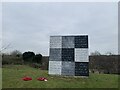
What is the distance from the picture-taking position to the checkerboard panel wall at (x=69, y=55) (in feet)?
35.4

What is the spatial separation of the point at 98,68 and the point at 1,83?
34.9ft

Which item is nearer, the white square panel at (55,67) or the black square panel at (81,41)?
the black square panel at (81,41)

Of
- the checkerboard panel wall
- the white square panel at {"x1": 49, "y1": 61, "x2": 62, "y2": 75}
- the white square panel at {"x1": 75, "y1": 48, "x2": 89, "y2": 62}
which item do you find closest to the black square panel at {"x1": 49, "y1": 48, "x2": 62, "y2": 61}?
the checkerboard panel wall

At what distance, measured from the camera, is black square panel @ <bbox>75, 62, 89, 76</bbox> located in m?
10.6

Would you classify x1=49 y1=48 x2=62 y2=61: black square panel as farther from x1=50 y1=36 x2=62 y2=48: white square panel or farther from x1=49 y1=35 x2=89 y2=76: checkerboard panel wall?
x1=50 y1=36 x2=62 y2=48: white square panel

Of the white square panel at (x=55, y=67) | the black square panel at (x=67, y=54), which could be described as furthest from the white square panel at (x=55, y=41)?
the white square panel at (x=55, y=67)

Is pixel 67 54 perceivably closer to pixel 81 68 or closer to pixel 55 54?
pixel 55 54

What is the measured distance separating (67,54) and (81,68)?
1.01 meters

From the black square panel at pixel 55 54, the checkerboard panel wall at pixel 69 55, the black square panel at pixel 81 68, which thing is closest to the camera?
the black square panel at pixel 81 68

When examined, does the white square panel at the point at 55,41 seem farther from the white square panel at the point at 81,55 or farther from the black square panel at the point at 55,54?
the white square panel at the point at 81,55

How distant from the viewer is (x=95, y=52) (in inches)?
963

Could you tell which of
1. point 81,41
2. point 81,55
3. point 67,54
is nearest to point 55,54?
point 67,54

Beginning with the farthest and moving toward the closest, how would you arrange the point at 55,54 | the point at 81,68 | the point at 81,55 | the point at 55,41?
the point at 55,41, the point at 55,54, the point at 81,55, the point at 81,68

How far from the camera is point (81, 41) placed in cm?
1096
